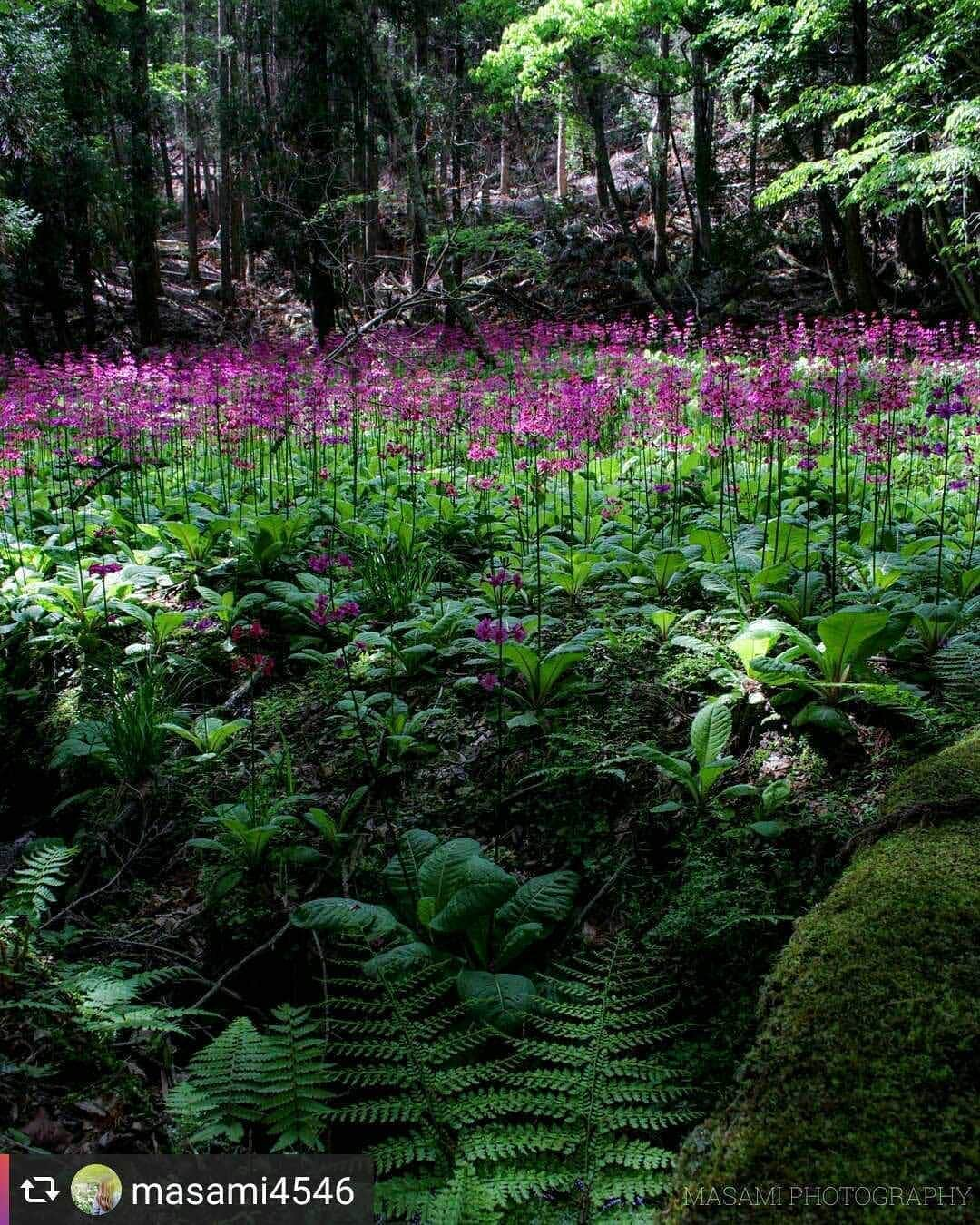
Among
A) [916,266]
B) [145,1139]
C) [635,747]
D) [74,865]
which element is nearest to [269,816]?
[74,865]

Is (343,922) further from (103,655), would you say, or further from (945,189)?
(945,189)

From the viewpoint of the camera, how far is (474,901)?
7.03 ft

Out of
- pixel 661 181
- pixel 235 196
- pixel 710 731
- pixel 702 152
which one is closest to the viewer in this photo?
pixel 710 731

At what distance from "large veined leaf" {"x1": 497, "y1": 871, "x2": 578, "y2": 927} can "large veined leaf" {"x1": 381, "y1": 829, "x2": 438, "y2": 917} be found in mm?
281

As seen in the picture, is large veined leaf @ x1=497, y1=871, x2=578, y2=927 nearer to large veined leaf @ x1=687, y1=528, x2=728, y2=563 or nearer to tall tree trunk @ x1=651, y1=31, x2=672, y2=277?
large veined leaf @ x1=687, y1=528, x2=728, y2=563

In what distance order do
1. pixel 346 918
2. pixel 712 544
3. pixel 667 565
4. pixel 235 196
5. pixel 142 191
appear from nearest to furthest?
pixel 346 918
pixel 667 565
pixel 712 544
pixel 142 191
pixel 235 196

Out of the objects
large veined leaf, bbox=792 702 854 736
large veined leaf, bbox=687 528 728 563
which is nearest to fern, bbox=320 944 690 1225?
large veined leaf, bbox=792 702 854 736

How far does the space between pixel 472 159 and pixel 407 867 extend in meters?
18.1

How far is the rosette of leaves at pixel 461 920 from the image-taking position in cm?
206

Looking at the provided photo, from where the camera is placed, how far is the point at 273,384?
642cm

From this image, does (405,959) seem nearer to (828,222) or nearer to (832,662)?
A: (832,662)

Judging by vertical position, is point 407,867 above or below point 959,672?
below

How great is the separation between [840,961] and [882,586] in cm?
287

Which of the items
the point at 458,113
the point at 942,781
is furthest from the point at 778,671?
the point at 458,113
